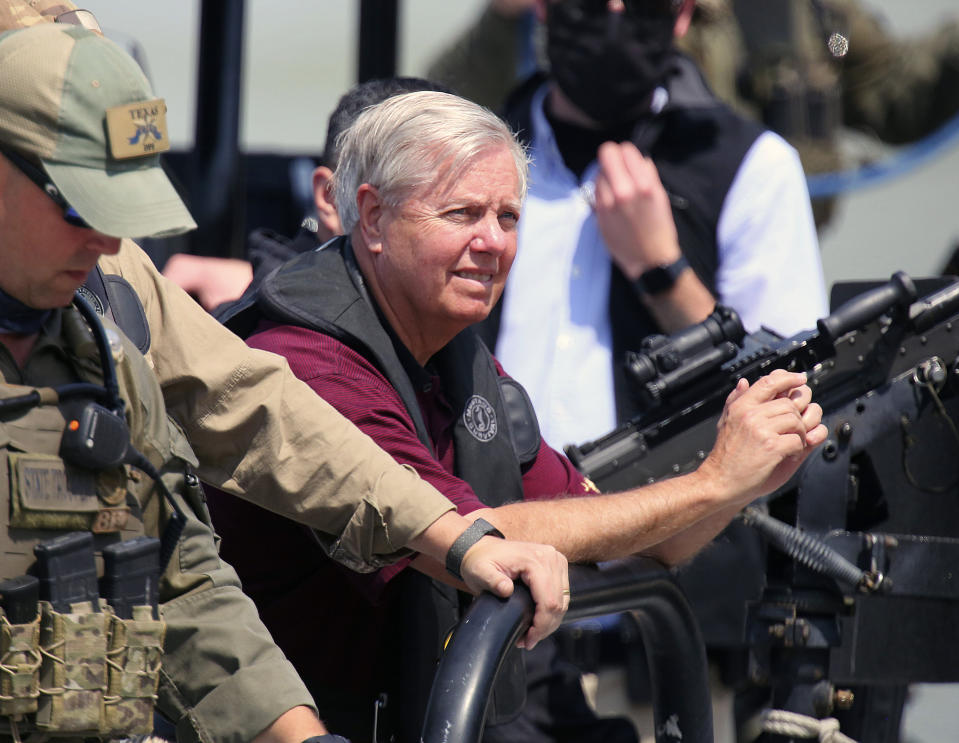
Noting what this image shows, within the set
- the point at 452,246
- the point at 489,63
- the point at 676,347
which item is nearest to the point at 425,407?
the point at 452,246

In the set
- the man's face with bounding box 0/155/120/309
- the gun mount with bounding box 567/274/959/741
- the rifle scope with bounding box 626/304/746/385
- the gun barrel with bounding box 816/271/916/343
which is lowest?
the gun mount with bounding box 567/274/959/741

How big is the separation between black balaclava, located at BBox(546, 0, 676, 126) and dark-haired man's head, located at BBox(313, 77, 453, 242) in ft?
1.92

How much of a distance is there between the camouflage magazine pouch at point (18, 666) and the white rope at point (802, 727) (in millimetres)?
1370

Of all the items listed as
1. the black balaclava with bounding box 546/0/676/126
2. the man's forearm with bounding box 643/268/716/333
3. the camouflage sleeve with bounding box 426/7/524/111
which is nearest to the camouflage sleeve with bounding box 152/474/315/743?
the man's forearm with bounding box 643/268/716/333

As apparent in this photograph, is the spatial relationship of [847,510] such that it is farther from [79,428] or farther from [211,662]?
[79,428]

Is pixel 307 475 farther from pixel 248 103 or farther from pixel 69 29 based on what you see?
pixel 248 103

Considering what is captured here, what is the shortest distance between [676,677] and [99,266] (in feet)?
3.36

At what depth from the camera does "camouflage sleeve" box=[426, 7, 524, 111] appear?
19.7 ft

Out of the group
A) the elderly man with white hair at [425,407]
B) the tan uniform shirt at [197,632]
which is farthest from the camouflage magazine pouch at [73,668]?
the elderly man with white hair at [425,407]

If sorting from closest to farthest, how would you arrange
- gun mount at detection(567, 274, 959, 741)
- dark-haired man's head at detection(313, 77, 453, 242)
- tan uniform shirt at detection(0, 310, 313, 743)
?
tan uniform shirt at detection(0, 310, 313, 743), gun mount at detection(567, 274, 959, 741), dark-haired man's head at detection(313, 77, 453, 242)

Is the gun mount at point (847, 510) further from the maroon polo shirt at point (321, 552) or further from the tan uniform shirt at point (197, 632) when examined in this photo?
the tan uniform shirt at point (197, 632)

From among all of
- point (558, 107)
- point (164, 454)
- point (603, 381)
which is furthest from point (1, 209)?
point (558, 107)

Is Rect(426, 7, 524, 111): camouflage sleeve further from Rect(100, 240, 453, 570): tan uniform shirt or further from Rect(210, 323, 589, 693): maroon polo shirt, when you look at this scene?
Rect(100, 240, 453, 570): tan uniform shirt

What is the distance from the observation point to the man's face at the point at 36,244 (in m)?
1.65
